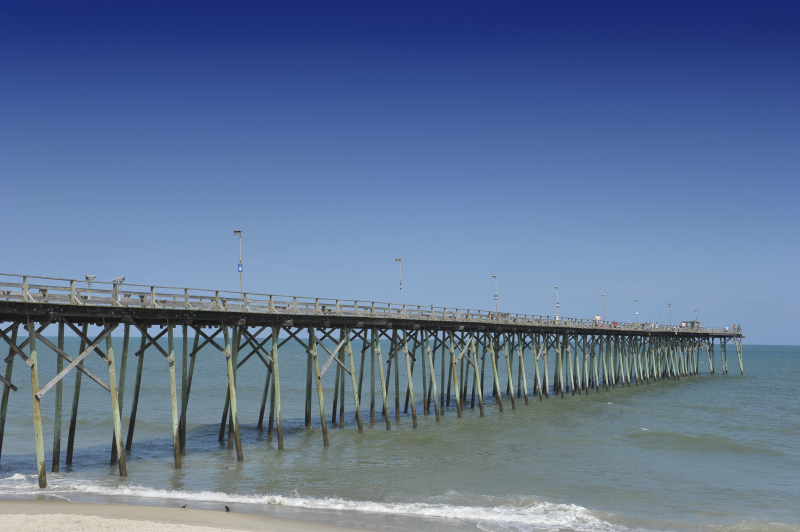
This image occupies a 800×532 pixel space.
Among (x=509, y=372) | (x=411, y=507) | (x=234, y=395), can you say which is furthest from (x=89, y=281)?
(x=509, y=372)

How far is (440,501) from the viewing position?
2102cm

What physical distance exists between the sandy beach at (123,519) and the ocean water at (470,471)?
1070mm

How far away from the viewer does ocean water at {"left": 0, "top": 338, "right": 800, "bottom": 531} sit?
1980 cm

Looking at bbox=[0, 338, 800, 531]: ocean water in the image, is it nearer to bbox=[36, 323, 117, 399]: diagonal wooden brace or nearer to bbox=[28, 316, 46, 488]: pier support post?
bbox=[28, 316, 46, 488]: pier support post

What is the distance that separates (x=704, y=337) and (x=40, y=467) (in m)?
84.9

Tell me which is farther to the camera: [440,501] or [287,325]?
[287,325]

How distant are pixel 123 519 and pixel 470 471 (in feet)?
43.0

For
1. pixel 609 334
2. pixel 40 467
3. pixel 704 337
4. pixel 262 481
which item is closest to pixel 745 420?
pixel 609 334

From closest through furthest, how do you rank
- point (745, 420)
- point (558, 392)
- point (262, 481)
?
point (262, 481) → point (745, 420) → point (558, 392)

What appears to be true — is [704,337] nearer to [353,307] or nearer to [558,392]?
[558,392]

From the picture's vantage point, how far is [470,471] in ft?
84.4

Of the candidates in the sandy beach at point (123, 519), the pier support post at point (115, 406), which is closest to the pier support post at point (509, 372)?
the pier support post at point (115, 406)

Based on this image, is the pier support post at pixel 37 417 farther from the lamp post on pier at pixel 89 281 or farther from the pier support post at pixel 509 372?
the pier support post at pixel 509 372

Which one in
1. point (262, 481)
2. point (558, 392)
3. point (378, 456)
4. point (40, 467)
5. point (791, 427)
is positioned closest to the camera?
point (40, 467)
